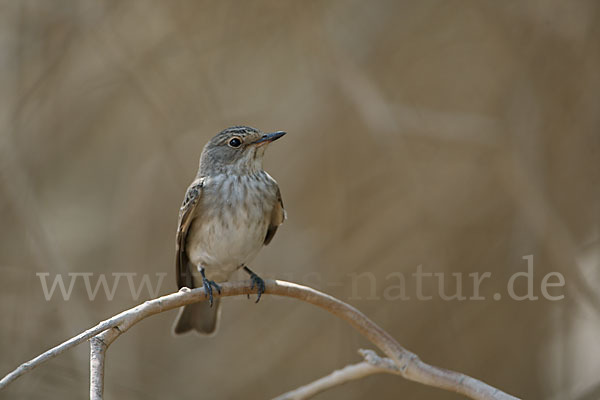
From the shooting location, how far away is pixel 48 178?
6.19m

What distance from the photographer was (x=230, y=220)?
3.43 m

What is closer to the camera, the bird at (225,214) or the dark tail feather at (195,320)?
the bird at (225,214)

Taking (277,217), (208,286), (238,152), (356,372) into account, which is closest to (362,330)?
(356,372)

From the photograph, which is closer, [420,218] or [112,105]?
[420,218]

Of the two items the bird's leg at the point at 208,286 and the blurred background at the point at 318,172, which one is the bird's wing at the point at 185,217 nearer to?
the bird's leg at the point at 208,286

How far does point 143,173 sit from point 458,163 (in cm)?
271

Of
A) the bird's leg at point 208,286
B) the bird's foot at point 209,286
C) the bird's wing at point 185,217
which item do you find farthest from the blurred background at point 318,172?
the bird's foot at point 209,286

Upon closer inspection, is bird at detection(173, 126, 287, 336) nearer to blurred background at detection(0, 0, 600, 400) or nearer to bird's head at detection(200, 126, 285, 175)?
bird's head at detection(200, 126, 285, 175)

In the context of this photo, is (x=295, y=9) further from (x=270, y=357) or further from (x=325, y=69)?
(x=270, y=357)

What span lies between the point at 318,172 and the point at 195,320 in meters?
2.55

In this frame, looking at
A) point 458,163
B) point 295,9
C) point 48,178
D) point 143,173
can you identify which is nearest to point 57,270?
point 143,173

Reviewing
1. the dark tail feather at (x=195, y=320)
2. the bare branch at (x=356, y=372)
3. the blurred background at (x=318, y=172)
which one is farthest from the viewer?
the blurred background at (x=318, y=172)

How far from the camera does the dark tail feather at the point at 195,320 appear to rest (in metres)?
3.62

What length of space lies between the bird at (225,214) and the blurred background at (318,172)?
3.78 feet
